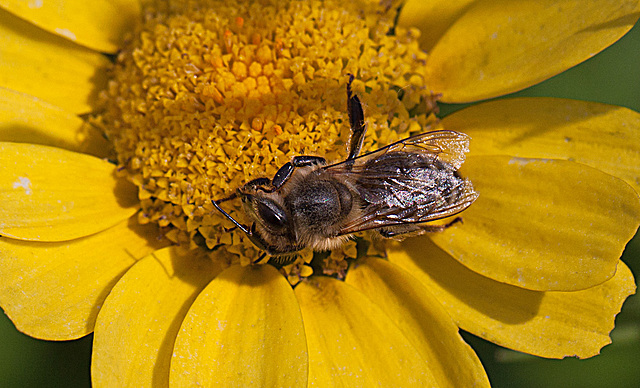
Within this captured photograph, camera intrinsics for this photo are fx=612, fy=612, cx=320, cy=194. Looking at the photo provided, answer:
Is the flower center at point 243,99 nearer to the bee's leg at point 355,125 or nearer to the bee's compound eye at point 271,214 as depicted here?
the bee's leg at point 355,125

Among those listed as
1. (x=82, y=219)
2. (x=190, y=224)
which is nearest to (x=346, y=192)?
(x=190, y=224)

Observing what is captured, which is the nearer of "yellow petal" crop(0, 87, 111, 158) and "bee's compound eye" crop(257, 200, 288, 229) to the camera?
"bee's compound eye" crop(257, 200, 288, 229)

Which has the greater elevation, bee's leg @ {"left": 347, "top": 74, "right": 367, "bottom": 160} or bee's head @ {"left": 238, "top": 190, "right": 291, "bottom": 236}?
bee's leg @ {"left": 347, "top": 74, "right": 367, "bottom": 160}

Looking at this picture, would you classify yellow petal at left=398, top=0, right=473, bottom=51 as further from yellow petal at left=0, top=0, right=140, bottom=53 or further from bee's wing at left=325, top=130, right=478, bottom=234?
yellow petal at left=0, top=0, right=140, bottom=53

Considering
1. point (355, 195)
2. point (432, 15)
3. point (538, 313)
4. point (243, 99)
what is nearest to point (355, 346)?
point (355, 195)

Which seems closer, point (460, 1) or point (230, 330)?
point (230, 330)

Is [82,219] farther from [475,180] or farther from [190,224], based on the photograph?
[475,180]

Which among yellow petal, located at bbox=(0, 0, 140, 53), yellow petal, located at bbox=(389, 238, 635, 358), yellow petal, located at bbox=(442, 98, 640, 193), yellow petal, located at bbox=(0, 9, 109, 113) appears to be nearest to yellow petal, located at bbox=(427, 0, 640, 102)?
yellow petal, located at bbox=(442, 98, 640, 193)
